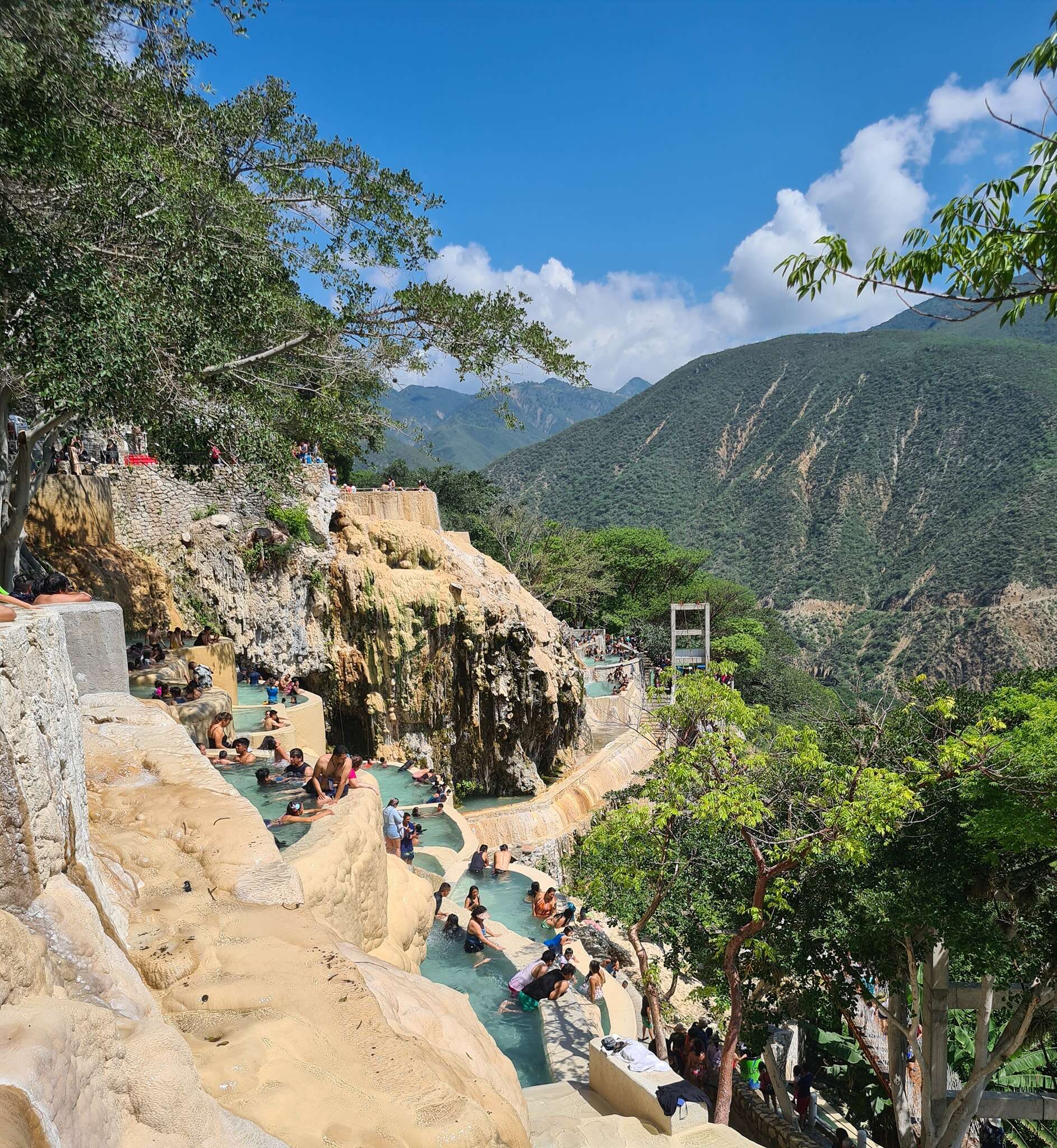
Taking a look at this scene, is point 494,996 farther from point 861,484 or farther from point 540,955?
point 861,484

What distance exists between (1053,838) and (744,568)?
65.9m

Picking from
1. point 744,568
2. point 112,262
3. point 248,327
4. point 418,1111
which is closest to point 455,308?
point 248,327

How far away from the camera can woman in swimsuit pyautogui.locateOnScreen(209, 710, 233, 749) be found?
8680 millimetres

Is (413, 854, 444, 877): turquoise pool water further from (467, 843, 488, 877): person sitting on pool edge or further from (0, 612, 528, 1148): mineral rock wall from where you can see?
(0, 612, 528, 1148): mineral rock wall

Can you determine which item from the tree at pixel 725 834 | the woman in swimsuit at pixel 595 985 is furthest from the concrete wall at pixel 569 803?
the woman in swimsuit at pixel 595 985

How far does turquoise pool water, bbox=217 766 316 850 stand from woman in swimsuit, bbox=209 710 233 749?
1.53 ft

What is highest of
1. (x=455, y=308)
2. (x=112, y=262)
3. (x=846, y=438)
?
(x=846, y=438)

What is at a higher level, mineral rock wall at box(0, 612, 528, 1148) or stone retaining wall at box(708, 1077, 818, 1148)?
mineral rock wall at box(0, 612, 528, 1148)

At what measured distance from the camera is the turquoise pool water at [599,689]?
2388 centimetres

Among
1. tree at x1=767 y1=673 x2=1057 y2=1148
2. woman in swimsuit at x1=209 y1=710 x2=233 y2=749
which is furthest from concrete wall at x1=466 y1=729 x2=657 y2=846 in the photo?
woman in swimsuit at x1=209 y1=710 x2=233 y2=749

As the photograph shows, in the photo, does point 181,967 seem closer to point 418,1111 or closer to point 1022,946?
point 418,1111

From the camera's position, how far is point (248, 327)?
379 inches

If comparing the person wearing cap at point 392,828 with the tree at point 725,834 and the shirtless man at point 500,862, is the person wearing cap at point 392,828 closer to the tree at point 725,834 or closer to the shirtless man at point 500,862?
the tree at point 725,834

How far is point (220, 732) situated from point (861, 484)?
75173mm
